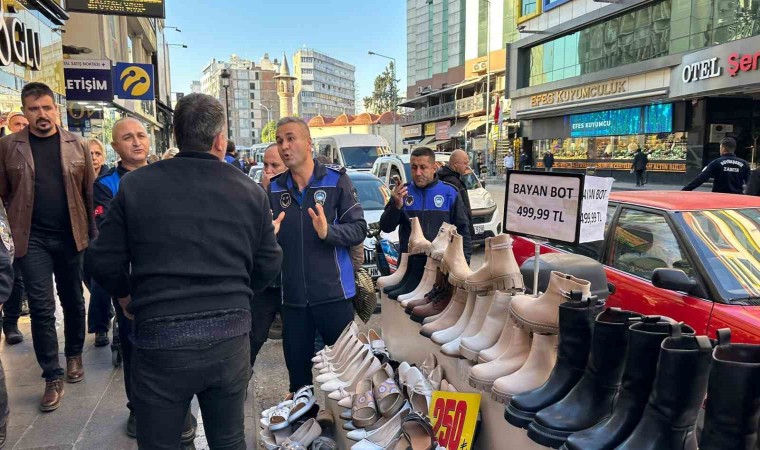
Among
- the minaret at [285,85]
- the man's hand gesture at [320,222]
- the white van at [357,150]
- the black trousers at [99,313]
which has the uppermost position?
the minaret at [285,85]

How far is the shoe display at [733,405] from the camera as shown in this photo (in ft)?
4.30

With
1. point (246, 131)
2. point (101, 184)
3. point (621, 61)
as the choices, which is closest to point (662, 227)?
point (101, 184)

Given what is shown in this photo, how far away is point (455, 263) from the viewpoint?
2.75 m

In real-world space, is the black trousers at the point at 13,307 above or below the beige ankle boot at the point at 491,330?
below

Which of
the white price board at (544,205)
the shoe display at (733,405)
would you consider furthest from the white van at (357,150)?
the shoe display at (733,405)

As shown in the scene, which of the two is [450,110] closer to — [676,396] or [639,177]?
[639,177]

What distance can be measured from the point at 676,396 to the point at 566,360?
1.38ft

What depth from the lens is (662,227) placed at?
13.0 ft

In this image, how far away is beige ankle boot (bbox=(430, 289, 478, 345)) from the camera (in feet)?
8.24

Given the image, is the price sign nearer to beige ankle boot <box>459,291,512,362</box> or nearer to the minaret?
beige ankle boot <box>459,291,512,362</box>

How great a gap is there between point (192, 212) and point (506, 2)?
2088 inches

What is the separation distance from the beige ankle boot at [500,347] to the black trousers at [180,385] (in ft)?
3.19

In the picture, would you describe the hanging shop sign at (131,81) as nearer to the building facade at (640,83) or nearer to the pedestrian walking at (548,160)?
the building facade at (640,83)

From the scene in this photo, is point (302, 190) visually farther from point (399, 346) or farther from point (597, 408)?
point (597, 408)
